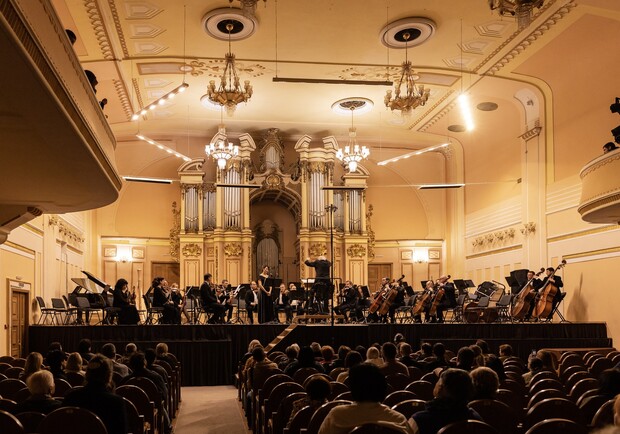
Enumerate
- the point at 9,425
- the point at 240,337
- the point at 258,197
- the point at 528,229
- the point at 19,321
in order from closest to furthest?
the point at 9,425
the point at 240,337
the point at 19,321
the point at 528,229
the point at 258,197

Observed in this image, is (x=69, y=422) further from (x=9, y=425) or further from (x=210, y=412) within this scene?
(x=210, y=412)

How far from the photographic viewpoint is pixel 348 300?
16.5 m

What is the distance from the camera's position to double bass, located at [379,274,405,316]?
15.4 meters

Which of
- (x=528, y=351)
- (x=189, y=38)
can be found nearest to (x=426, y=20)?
(x=189, y=38)

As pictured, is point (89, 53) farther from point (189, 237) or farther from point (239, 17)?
point (189, 237)

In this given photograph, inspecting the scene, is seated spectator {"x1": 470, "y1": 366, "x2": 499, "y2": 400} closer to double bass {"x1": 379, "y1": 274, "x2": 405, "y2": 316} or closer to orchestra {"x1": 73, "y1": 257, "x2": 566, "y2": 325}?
orchestra {"x1": 73, "y1": 257, "x2": 566, "y2": 325}

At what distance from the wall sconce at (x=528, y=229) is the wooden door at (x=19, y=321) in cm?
1216

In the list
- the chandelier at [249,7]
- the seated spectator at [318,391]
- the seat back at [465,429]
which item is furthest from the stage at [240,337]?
the seat back at [465,429]

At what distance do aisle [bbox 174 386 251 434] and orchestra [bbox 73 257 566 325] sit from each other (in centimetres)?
264

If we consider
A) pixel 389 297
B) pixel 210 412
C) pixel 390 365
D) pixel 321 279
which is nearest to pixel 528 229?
pixel 389 297

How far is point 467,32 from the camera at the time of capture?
14.2 m

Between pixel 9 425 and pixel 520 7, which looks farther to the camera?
pixel 520 7

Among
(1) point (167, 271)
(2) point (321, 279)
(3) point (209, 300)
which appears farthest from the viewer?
(1) point (167, 271)

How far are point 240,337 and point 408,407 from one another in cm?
907
